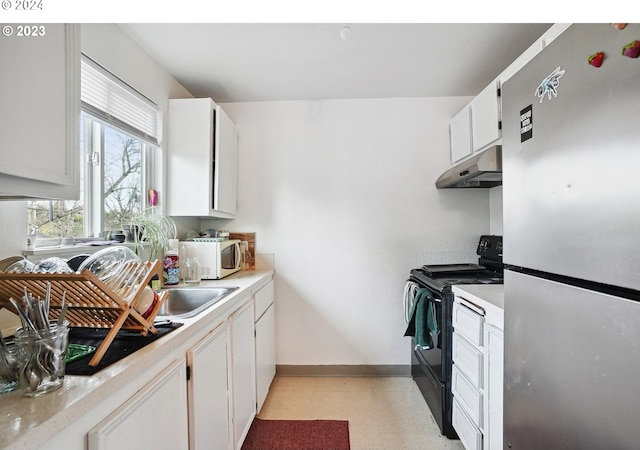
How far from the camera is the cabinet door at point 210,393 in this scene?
3.83 feet

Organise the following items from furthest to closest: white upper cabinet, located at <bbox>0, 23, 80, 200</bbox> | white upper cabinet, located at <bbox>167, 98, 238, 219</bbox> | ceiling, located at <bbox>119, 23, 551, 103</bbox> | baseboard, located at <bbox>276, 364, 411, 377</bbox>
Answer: baseboard, located at <bbox>276, 364, 411, 377</bbox>, white upper cabinet, located at <bbox>167, 98, 238, 219</bbox>, ceiling, located at <bbox>119, 23, 551, 103</bbox>, white upper cabinet, located at <bbox>0, 23, 80, 200</bbox>

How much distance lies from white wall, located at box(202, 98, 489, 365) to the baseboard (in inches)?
1.9

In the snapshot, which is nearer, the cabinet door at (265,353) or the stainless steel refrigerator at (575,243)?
the stainless steel refrigerator at (575,243)

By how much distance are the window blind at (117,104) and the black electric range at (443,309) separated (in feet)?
6.94

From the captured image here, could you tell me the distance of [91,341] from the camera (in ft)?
3.30

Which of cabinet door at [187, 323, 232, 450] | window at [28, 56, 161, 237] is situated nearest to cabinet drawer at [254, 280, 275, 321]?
cabinet door at [187, 323, 232, 450]

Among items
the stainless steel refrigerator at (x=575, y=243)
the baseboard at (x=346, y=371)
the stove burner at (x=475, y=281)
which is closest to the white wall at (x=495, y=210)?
the stove burner at (x=475, y=281)

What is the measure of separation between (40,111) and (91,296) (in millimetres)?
534

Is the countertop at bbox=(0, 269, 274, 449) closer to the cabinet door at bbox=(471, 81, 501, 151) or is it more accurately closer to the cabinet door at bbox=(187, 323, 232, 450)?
the cabinet door at bbox=(187, 323, 232, 450)

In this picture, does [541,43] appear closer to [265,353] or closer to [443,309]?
[443,309]

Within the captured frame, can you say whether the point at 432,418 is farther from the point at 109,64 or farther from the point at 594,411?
the point at 109,64

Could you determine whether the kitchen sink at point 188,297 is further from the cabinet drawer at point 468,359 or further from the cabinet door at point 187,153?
the cabinet drawer at point 468,359

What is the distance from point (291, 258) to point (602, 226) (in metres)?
2.24

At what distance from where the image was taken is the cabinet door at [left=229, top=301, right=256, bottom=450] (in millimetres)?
1617
